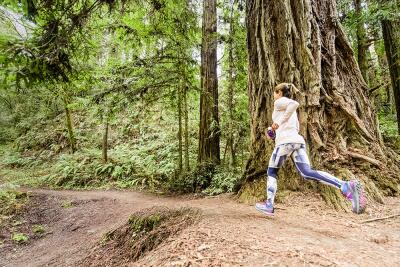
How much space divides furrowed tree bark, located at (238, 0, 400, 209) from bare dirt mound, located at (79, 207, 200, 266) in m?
1.80

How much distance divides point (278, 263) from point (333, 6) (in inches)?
210

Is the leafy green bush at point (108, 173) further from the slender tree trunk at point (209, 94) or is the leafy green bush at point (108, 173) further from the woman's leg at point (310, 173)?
the woman's leg at point (310, 173)

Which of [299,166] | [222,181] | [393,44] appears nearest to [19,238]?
[222,181]

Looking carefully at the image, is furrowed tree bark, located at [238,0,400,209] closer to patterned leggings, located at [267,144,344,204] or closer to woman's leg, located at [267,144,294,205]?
patterned leggings, located at [267,144,344,204]

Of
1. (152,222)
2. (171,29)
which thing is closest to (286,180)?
(152,222)

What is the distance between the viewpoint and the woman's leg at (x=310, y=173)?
13.7ft

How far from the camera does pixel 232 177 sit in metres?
8.89

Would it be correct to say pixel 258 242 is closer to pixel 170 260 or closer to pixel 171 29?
pixel 170 260

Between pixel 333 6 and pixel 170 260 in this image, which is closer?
pixel 170 260

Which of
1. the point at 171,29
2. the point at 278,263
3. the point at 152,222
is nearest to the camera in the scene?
the point at 278,263

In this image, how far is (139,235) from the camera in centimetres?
485

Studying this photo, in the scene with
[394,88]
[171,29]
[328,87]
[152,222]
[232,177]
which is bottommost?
[152,222]

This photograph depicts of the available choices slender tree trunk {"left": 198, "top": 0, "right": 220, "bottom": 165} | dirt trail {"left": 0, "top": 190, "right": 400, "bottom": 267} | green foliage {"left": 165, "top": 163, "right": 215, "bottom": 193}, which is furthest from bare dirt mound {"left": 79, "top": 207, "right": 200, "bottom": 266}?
slender tree trunk {"left": 198, "top": 0, "right": 220, "bottom": 165}

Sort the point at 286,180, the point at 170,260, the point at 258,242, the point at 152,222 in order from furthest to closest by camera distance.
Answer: the point at 286,180 → the point at 152,222 → the point at 258,242 → the point at 170,260
